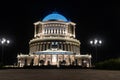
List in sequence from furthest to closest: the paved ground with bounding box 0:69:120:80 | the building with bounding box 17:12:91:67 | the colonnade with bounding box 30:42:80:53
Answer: the colonnade with bounding box 30:42:80:53, the building with bounding box 17:12:91:67, the paved ground with bounding box 0:69:120:80

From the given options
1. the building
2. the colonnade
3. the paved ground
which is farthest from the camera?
the colonnade

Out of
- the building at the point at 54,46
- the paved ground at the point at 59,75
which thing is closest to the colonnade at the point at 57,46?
the building at the point at 54,46

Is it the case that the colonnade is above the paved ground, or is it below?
above

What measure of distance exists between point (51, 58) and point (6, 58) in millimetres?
26991

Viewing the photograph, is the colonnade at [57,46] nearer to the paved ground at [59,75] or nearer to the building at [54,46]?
the building at [54,46]

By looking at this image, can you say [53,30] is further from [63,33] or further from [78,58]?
[78,58]

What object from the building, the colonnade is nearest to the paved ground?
the building

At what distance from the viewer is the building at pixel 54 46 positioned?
94188 mm

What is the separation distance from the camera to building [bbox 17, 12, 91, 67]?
309 feet

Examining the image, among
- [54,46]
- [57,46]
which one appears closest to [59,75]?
[54,46]

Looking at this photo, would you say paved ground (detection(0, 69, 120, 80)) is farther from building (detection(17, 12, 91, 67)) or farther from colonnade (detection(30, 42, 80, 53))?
colonnade (detection(30, 42, 80, 53))

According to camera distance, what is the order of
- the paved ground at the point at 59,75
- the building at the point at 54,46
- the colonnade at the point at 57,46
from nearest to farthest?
the paved ground at the point at 59,75
the building at the point at 54,46
the colonnade at the point at 57,46

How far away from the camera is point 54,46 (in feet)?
335

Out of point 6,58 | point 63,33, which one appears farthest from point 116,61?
point 6,58
